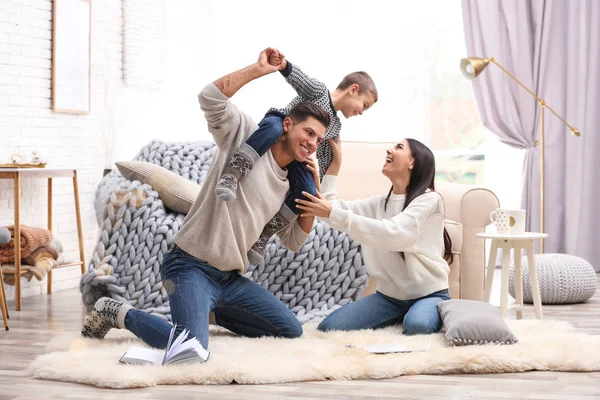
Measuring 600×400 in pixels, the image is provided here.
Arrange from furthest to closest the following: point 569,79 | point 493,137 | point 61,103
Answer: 1. point 493,137
2. point 569,79
3. point 61,103

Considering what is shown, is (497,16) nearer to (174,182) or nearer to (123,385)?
(174,182)

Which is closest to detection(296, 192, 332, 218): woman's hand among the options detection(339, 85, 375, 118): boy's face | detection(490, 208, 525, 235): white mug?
detection(339, 85, 375, 118): boy's face

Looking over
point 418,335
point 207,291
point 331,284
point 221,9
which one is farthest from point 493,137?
point 207,291

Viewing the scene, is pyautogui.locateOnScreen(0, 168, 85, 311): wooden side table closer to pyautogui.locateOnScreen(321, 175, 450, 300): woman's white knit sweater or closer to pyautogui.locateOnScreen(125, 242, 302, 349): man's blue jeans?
pyautogui.locateOnScreen(125, 242, 302, 349): man's blue jeans

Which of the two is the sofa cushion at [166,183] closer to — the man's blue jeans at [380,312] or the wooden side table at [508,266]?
the man's blue jeans at [380,312]

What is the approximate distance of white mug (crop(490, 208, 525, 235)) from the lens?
3869mm

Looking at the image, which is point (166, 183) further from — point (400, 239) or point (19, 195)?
point (19, 195)

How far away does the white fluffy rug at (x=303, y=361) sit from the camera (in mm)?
2601

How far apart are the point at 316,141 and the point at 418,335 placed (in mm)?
820

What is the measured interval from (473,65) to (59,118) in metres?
2.45

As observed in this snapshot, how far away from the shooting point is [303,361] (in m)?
2.74

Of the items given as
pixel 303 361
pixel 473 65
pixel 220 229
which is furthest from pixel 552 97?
pixel 303 361

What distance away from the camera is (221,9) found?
6.69 meters

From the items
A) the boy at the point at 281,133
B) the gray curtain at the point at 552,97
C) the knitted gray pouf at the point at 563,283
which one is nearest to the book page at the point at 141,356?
the boy at the point at 281,133
